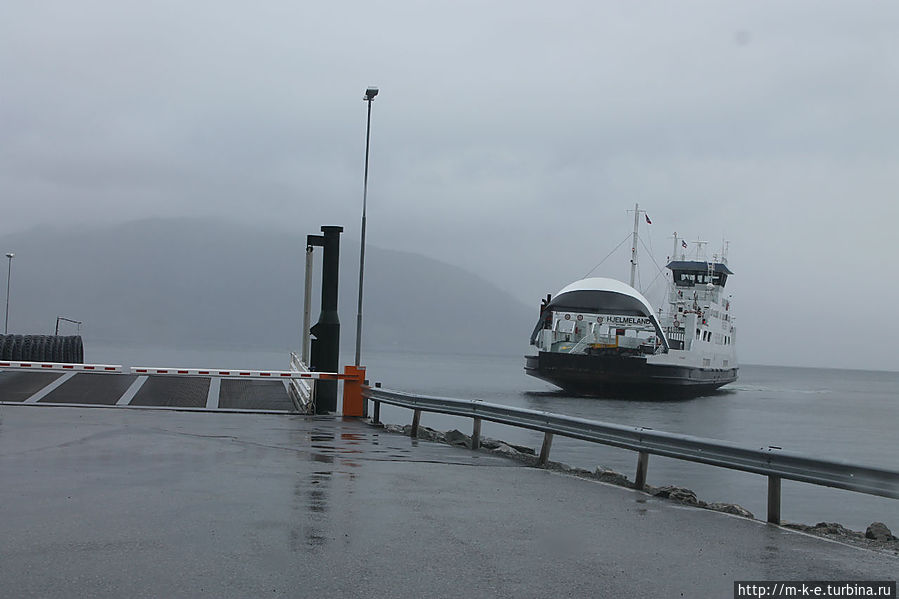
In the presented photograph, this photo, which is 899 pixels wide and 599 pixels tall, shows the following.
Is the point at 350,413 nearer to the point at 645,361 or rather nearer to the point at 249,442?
the point at 249,442

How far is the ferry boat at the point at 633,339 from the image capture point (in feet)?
195

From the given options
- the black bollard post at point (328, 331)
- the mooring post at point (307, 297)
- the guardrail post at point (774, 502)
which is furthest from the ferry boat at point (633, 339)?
the guardrail post at point (774, 502)

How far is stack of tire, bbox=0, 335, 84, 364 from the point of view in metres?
37.6

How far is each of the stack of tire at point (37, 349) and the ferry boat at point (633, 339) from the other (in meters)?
29.6

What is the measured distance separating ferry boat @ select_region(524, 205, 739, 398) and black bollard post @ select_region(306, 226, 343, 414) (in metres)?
39.6

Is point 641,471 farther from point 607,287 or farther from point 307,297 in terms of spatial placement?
point 607,287

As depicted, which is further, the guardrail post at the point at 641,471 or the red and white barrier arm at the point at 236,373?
the red and white barrier arm at the point at 236,373

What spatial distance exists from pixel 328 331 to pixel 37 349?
2390 cm

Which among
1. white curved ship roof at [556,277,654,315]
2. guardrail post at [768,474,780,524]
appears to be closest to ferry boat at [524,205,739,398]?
white curved ship roof at [556,277,654,315]

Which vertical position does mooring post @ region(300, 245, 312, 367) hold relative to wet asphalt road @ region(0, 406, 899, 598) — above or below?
above

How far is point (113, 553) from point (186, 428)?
936cm

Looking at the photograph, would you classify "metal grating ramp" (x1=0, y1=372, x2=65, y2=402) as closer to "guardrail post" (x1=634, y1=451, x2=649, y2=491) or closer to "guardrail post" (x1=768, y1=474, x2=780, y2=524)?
"guardrail post" (x1=634, y1=451, x2=649, y2=491)

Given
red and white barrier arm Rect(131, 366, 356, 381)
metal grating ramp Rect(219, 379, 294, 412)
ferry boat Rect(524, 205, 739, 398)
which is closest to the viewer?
red and white barrier arm Rect(131, 366, 356, 381)

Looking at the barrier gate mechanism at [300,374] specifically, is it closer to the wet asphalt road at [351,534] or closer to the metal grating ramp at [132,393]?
the metal grating ramp at [132,393]
